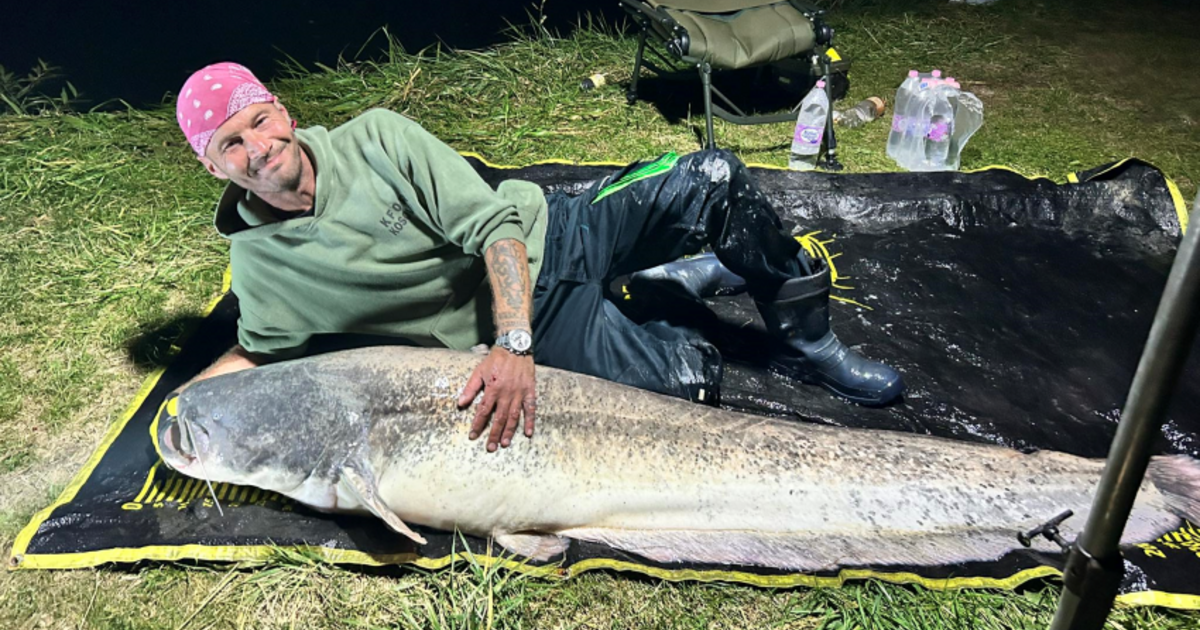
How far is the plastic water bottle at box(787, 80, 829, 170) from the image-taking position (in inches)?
186

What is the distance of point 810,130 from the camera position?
4711 mm

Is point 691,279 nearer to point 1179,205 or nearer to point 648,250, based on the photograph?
point 648,250

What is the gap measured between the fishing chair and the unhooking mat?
930mm

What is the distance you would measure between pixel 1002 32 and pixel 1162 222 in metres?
3.89

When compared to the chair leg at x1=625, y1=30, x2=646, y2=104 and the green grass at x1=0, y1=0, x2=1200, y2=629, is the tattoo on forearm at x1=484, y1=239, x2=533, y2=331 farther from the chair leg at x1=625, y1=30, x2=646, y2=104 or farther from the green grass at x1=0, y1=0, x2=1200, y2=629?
the chair leg at x1=625, y1=30, x2=646, y2=104

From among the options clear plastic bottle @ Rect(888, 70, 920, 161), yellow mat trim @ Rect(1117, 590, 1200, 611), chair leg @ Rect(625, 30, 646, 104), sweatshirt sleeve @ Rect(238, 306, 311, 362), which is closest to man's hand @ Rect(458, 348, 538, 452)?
sweatshirt sleeve @ Rect(238, 306, 311, 362)

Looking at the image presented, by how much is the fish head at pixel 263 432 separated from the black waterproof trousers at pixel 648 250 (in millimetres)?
845

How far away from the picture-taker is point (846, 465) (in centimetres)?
245

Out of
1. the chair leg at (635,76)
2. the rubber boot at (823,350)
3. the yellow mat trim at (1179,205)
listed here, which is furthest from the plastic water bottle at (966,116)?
the rubber boot at (823,350)

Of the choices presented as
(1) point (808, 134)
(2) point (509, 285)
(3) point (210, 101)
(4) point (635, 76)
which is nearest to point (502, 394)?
(2) point (509, 285)

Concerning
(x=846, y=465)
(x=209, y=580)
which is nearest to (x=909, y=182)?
(x=846, y=465)

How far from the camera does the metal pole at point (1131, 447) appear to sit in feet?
3.60

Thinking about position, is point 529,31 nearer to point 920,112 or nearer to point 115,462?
point 920,112

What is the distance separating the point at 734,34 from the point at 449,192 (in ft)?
10.2
